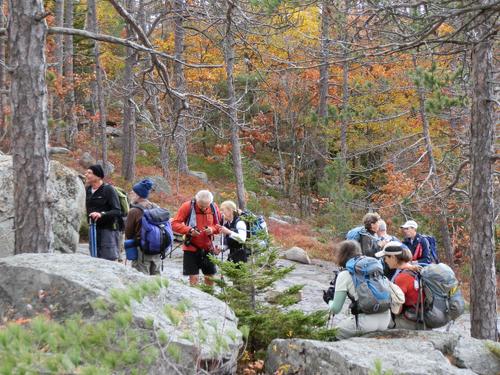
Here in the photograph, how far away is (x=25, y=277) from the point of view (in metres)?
4.64

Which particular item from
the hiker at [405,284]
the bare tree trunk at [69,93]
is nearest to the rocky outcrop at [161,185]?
the bare tree trunk at [69,93]

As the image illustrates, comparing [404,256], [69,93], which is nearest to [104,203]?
[404,256]

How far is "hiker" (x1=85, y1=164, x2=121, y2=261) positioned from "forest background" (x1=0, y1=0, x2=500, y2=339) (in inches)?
31.3

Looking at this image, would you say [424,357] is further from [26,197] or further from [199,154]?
[199,154]

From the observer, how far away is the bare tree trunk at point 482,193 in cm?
811

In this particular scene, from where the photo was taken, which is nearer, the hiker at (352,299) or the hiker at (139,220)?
the hiker at (352,299)

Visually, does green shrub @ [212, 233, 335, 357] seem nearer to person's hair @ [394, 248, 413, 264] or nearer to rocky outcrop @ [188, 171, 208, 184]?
person's hair @ [394, 248, 413, 264]

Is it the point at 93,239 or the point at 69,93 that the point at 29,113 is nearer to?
the point at 93,239

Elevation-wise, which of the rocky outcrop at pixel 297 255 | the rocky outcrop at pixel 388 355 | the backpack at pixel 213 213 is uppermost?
the backpack at pixel 213 213

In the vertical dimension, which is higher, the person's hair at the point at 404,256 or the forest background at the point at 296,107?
the forest background at the point at 296,107

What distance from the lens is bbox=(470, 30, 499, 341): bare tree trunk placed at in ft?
26.6

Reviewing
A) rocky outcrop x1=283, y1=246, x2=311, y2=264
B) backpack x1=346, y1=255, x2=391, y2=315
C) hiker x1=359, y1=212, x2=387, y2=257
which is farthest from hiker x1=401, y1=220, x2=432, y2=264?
rocky outcrop x1=283, y1=246, x2=311, y2=264

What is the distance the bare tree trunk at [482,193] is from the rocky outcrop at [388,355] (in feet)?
6.73

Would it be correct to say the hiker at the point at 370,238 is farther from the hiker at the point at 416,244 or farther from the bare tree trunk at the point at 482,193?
the bare tree trunk at the point at 482,193
